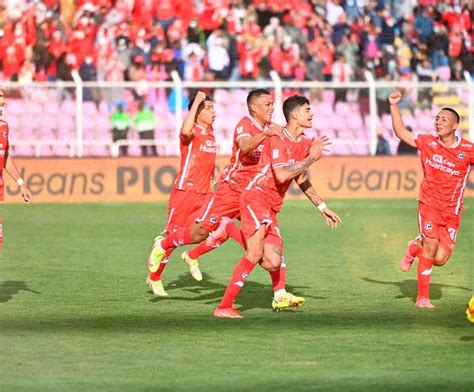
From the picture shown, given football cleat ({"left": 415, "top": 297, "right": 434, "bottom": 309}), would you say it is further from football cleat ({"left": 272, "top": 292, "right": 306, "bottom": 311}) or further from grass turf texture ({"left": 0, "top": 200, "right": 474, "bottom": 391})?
football cleat ({"left": 272, "top": 292, "right": 306, "bottom": 311})

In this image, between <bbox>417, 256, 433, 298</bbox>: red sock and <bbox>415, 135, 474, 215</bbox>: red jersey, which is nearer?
<bbox>417, 256, 433, 298</bbox>: red sock

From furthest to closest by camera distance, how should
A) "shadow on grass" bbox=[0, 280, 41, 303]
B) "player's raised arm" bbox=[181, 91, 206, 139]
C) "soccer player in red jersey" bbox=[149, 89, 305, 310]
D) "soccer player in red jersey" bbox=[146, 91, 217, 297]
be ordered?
"soccer player in red jersey" bbox=[146, 91, 217, 297]
"shadow on grass" bbox=[0, 280, 41, 303]
"player's raised arm" bbox=[181, 91, 206, 139]
"soccer player in red jersey" bbox=[149, 89, 305, 310]

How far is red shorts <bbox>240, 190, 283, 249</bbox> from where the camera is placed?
418 inches

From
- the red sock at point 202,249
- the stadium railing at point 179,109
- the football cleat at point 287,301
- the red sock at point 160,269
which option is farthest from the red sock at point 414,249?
the stadium railing at point 179,109

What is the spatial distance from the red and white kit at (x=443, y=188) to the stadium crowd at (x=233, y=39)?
48.9 ft

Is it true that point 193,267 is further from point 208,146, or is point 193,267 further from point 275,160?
point 275,160

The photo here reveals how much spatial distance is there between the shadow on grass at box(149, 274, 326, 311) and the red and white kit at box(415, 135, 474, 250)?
4.52 ft

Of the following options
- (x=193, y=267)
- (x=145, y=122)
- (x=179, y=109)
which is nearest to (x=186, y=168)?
(x=193, y=267)

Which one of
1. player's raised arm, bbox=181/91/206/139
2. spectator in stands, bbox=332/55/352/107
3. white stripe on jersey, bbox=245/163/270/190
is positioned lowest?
white stripe on jersey, bbox=245/163/270/190

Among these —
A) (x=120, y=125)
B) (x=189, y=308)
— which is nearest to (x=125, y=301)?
(x=189, y=308)

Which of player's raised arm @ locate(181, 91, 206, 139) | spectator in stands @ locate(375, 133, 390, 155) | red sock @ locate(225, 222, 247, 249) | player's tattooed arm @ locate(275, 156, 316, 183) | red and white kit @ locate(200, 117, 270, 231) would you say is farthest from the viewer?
spectator in stands @ locate(375, 133, 390, 155)

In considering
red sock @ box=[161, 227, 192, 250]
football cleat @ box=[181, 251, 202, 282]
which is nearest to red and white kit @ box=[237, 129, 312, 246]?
red sock @ box=[161, 227, 192, 250]

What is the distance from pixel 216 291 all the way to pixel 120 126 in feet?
39.7

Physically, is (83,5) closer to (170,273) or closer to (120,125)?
(120,125)
